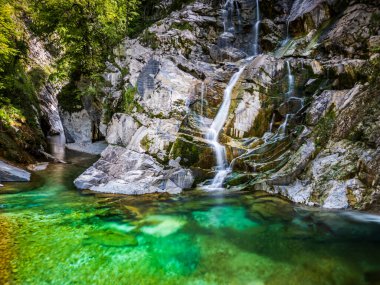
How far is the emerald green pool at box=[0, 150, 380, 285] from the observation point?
4.51 meters

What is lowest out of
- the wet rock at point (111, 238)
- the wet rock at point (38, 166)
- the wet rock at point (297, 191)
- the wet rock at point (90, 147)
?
the wet rock at point (111, 238)

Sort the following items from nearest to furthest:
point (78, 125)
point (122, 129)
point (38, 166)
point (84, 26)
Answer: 1. point (122, 129)
2. point (38, 166)
3. point (84, 26)
4. point (78, 125)

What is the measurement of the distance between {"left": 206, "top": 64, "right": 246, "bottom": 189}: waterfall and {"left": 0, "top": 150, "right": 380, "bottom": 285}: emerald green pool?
3.24ft

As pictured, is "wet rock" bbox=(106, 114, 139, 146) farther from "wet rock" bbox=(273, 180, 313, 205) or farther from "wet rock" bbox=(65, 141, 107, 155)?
"wet rock" bbox=(273, 180, 313, 205)

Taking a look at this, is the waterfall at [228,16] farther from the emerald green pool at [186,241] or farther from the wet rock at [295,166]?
the emerald green pool at [186,241]

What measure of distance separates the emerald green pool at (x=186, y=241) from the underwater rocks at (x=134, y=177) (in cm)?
64

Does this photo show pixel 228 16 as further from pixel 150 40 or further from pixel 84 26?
pixel 84 26

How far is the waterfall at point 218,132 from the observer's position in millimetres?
9617

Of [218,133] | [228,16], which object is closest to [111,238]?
[218,133]

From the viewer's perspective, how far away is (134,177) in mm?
9562

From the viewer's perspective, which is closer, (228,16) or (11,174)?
(11,174)

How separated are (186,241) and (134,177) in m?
4.32

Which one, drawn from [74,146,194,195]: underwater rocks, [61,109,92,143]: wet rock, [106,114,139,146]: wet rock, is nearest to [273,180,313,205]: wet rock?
[74,146,194,195]: underwater rocks

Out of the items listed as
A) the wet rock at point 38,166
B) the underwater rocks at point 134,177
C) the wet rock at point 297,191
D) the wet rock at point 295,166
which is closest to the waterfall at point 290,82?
the wet rock at point 295,166
